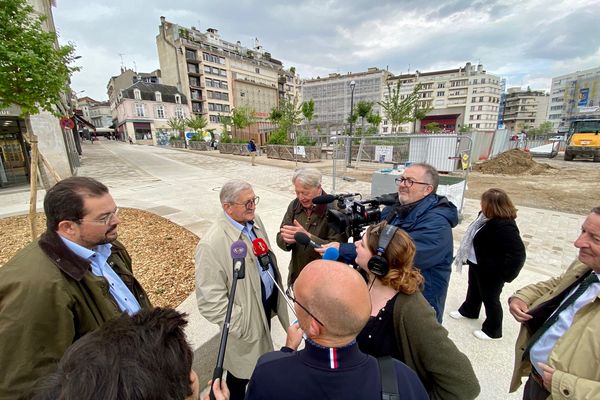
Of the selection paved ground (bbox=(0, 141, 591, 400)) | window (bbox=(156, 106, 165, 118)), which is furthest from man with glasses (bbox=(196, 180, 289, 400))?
window (bbox=(156, 106, 165, 118))

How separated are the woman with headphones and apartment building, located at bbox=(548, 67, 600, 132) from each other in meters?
71.5

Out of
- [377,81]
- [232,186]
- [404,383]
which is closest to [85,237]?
[232,186]

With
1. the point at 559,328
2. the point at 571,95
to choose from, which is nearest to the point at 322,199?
the point at 559,328

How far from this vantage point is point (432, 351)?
1254mm

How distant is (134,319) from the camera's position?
0.91m

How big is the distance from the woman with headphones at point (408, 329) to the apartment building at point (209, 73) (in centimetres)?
5242

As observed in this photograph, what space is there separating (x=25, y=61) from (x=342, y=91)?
7364 centimetres

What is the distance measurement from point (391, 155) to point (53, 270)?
541 inches

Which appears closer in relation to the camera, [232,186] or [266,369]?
[266,369]

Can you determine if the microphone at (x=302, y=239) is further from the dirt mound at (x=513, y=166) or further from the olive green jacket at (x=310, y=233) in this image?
the dirt mound at (x=513, y=166)

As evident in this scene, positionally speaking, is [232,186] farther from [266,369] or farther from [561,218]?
[561,218]

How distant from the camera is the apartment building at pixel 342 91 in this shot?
6938cm

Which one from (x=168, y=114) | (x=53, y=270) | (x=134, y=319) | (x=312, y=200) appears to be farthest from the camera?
(x=168, y=114)

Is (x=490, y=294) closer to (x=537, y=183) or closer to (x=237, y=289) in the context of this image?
(x=237, y=289)
